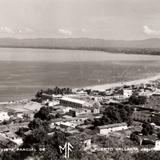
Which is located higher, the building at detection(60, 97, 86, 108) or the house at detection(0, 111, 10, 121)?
the building at detection(60, 97, 86, 108)

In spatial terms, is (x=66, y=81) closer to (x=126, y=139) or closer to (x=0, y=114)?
(x=0, y=114)

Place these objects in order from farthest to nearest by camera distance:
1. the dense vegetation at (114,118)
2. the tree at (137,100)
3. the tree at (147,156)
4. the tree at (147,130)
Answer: the tree at (137,100) → the dense vegetation at (114,118) → the tree at (147,130) → the tree at (147,156)

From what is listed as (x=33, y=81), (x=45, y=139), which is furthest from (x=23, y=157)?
(x=33, y=81)

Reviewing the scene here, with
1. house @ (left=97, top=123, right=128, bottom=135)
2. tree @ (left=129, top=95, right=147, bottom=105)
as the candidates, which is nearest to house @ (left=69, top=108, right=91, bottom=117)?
tree @ (left=129, top=95, right=147, bottom=105)

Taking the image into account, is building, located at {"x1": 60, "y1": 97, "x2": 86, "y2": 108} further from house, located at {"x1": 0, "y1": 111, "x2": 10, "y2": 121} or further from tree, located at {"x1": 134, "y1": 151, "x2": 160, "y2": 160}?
tree, located at {"x1": 134, "y1": 151, "x2": 160, "y2": 160}

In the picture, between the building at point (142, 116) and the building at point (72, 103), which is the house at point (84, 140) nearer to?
the building at point (142, 116)

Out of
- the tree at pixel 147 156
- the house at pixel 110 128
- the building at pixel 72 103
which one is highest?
the tree at pixel 147 156

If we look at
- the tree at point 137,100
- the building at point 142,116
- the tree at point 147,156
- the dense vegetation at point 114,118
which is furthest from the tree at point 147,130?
the tree at point 137,100
